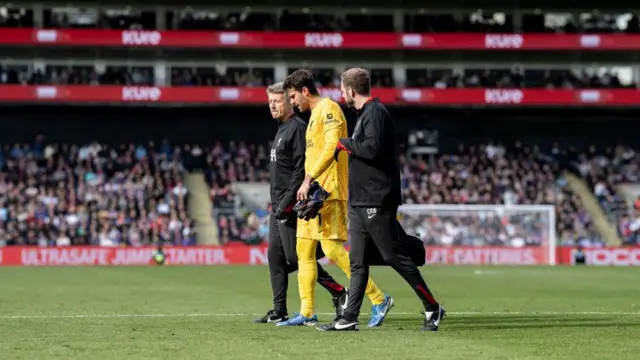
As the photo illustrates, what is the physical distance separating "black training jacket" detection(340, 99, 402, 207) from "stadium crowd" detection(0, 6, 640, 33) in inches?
1501

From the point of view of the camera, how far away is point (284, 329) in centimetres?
1110

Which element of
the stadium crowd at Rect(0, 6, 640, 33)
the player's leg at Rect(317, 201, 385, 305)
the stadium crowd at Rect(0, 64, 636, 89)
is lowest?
the player's leg at Rect(317, 201, 385, 305)

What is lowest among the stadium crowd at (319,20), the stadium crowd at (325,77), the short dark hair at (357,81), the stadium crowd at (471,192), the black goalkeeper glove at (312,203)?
the stadium crowd at (471,192)

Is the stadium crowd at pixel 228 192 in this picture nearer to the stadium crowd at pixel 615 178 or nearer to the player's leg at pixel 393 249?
the stadium crowd at pixel 615 178

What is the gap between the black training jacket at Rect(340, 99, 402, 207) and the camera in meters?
10.7

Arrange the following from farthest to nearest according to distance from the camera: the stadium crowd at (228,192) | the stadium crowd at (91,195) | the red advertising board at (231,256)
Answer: the stadium crowd at (91,195) → the stadium crowd at (228,192) → the red advertising board at (231,256)

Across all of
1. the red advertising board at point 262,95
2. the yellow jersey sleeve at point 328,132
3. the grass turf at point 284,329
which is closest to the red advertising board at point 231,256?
the grass turf at point 284,329

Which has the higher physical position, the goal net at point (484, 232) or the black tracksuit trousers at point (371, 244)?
the black tracksuit trousers at point (371, 244)

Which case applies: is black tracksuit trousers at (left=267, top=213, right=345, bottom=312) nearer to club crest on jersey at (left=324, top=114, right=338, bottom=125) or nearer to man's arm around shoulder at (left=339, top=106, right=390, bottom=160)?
club crest on jersey at (left=324, top=114, right=338, bottom=125)

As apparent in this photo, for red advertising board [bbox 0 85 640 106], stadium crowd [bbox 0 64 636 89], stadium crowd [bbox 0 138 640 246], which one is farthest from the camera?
stadium crowd [bbox 0 64 636 89]

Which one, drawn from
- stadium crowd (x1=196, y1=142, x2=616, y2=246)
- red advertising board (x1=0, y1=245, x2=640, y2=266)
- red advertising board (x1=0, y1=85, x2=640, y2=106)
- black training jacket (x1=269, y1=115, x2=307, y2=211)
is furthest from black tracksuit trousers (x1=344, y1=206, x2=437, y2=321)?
red advertising board (x1=0, y1=85, x2=640, y2=106)

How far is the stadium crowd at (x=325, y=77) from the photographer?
156 feet

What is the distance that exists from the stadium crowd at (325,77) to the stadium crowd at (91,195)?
312 cm

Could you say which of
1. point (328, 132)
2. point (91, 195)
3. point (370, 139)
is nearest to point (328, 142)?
point (328, 132)
